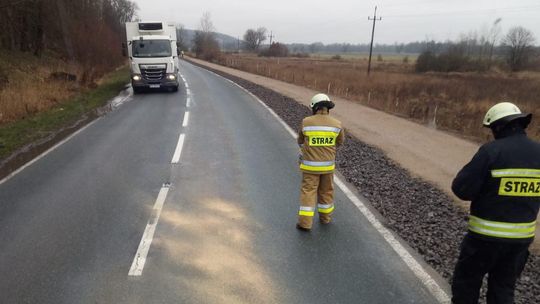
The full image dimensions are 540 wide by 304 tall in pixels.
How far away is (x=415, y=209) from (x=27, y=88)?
16.8 meters

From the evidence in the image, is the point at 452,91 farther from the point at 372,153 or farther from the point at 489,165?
the point at 489,165

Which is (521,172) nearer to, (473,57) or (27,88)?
(27,88)

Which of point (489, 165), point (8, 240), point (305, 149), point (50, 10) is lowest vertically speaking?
point (8, 240)

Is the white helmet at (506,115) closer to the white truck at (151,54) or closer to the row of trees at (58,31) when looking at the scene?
the white truck at (151,54)

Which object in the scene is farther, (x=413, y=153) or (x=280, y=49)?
(x=280, y=49)

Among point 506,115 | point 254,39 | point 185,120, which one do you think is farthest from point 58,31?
point 254,39

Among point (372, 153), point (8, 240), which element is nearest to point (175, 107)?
point (372, 153)

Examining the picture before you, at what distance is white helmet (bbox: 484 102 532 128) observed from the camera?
3.10 m

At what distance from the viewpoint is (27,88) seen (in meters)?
16.8

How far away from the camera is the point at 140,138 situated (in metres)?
10.9

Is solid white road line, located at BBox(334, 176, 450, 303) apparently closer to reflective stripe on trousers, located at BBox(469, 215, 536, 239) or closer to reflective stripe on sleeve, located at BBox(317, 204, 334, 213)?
reflective stripe on sleeve, located at BBox(317, 204, 334, 213)

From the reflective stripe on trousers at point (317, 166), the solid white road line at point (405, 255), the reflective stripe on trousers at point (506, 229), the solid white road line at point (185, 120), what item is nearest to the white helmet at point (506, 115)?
the reflective stripe on trousers at point (506, 229)

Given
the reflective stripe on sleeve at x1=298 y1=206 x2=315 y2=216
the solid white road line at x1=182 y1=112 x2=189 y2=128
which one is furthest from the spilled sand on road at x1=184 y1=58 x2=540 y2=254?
the solid white road line at x1=182 y1=112 x2=189 y2=128

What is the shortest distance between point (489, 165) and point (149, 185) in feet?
18.5
